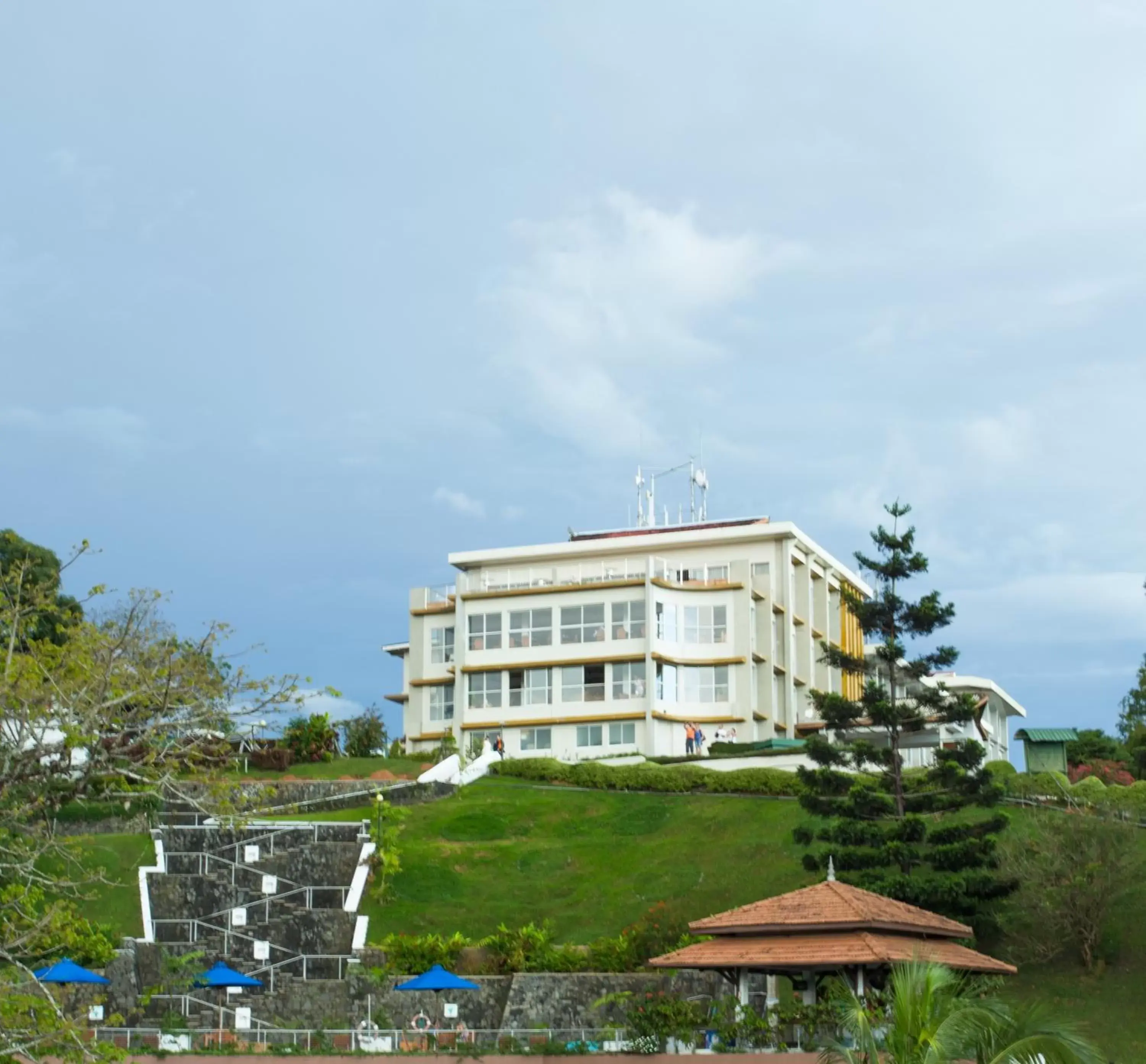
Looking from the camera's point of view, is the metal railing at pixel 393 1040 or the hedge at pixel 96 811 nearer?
the metal railing at pixel 393 1040

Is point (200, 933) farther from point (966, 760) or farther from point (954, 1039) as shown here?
point (954, 1039)

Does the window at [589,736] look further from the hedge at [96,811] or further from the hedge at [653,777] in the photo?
the hedge at [96,811]

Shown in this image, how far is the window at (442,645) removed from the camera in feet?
229

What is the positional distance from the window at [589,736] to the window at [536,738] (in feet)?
4.16

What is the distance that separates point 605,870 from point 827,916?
1562 cm

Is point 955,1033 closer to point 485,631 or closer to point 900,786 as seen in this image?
point 900,786

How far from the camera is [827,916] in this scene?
25.9 meters

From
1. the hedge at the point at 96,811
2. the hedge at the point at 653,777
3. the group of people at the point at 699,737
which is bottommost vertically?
the hedge at the point at 96,811

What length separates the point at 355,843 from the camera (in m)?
40.4

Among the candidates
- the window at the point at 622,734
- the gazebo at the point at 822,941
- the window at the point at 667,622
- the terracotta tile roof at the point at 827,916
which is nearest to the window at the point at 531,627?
the window at the point at 667,622

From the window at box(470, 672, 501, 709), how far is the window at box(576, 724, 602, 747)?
3.84 m

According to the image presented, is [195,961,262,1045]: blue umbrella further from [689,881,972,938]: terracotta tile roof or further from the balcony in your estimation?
the balcony

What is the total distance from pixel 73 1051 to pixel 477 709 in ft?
157

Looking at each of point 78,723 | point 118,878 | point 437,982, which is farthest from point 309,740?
point 78,723
